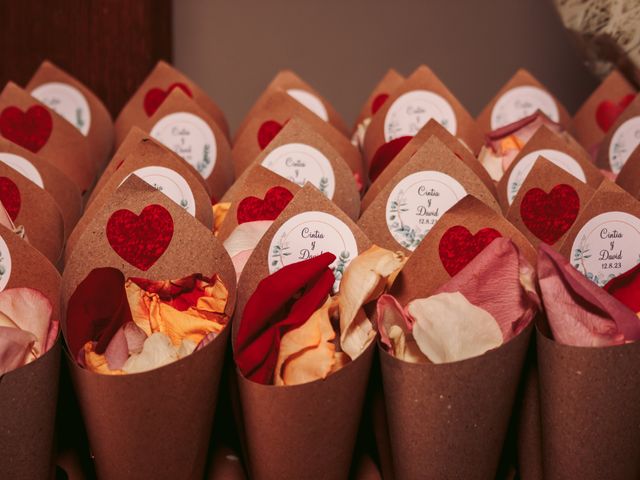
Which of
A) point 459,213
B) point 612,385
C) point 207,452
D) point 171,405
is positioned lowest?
point 207,452

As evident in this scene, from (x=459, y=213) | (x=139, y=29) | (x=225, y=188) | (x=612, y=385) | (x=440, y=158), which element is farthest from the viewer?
(x=139, y=29)

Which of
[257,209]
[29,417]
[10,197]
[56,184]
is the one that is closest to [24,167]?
[56,184]

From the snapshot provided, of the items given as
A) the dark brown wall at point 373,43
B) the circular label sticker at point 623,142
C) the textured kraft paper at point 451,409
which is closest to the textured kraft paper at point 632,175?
the circular label sticker at point 623,142

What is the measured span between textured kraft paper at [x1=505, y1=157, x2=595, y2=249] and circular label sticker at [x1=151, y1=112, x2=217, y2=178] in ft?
2.14

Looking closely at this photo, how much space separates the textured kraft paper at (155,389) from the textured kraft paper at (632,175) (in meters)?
0.73

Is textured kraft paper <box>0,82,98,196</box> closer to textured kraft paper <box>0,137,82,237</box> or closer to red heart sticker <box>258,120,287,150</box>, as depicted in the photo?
textured kraft paper <box>0,137,82,237</box>

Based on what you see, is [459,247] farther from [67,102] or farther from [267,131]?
[67,102]

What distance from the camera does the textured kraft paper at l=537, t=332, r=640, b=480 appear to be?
882mm

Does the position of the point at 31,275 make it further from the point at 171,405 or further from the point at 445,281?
the point at 445,281

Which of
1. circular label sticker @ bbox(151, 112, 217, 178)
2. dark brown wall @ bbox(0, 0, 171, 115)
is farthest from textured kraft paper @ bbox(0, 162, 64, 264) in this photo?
dark brown wall @ bbox(0, 0, 171, 115)

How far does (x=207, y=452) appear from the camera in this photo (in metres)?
1.03

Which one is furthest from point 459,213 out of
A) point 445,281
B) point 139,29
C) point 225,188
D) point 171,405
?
point 139,29

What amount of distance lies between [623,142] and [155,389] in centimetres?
113

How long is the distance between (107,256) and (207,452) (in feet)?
0.95
